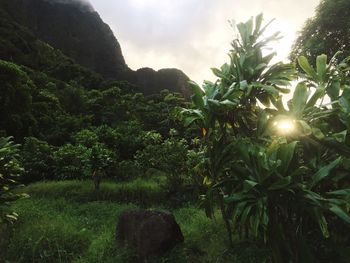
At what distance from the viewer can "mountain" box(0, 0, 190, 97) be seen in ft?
153

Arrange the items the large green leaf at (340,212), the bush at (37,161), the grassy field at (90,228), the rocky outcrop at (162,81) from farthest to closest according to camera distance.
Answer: the rocky outcrop at (162,81), the bush at (37,161), the grassy field at (90,228), the large green leaf at (340,212)

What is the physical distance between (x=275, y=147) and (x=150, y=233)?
342 centimetres

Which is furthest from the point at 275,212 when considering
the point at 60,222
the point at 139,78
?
the point at 139,78

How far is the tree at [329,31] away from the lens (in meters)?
15.3

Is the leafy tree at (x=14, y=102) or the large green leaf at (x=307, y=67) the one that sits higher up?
the leafy tree at (x=14, y=102)

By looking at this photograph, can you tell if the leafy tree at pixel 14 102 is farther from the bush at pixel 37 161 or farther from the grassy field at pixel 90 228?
the grassy field at pixel 90 228

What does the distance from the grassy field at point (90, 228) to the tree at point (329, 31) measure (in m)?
8.08

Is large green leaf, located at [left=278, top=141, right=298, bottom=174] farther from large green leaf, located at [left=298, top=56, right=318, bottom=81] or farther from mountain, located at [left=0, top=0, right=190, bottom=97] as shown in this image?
mountain, located at [left=0, top=0, right=190, bottom=97]

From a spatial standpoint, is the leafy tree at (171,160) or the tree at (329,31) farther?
the tree at (329,31)

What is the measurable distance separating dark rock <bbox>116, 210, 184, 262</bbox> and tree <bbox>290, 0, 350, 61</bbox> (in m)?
10.4

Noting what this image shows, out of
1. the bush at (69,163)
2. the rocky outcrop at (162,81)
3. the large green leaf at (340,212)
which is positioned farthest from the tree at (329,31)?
the rocky outcrop at (162,81)

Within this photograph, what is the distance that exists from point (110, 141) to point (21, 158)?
323 centimetres

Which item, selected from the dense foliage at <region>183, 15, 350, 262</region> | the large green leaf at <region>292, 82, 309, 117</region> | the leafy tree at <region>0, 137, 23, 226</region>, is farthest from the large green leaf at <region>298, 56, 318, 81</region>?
the leafy tree at <region>0, 137, 23, 226</region>

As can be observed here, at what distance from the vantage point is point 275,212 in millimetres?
5395
